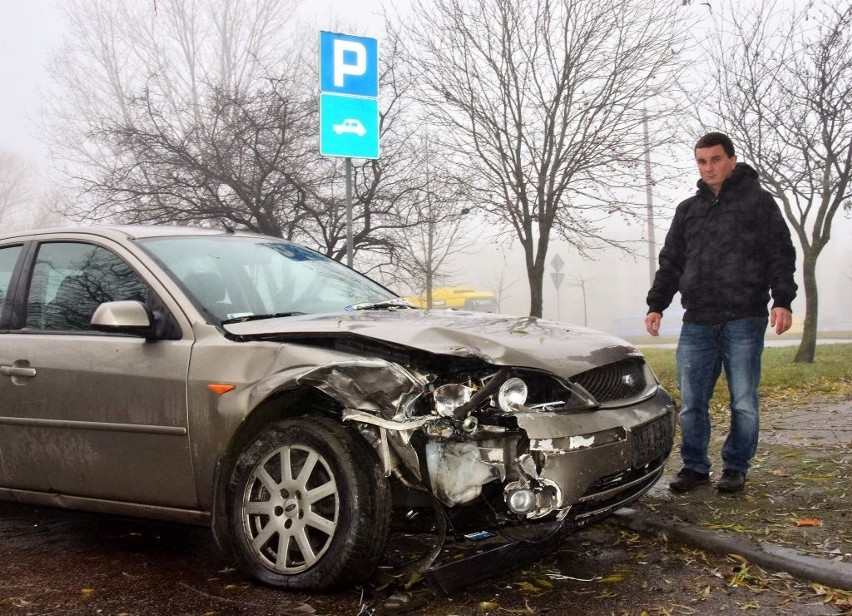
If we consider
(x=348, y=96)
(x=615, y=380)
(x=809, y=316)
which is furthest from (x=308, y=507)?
(x=809, y=316)

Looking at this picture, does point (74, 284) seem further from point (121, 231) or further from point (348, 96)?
point (348, 96)

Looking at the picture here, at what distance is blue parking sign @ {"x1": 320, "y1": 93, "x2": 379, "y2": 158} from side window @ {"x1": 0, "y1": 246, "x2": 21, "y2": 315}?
9.31ft

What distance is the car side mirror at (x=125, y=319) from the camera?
3.54m

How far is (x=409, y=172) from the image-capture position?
12547mm

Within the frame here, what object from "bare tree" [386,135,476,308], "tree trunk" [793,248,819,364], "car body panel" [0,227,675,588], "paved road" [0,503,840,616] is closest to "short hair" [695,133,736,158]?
"car body panel" [0,227,675,588]

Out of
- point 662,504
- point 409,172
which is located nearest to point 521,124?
point 409,172

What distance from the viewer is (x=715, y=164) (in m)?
4.64

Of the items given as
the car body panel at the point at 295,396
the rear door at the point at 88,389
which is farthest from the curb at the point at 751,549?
the rear door at the point at 88,389

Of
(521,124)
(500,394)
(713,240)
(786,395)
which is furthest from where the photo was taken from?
(521,124)

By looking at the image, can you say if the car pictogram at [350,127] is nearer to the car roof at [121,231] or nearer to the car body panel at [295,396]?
the car roof at [121,231]

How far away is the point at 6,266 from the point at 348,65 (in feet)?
11.3

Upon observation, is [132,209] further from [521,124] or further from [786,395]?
[786,395]

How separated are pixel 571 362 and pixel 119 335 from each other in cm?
204

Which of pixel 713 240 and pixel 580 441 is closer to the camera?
pixel 580 441
